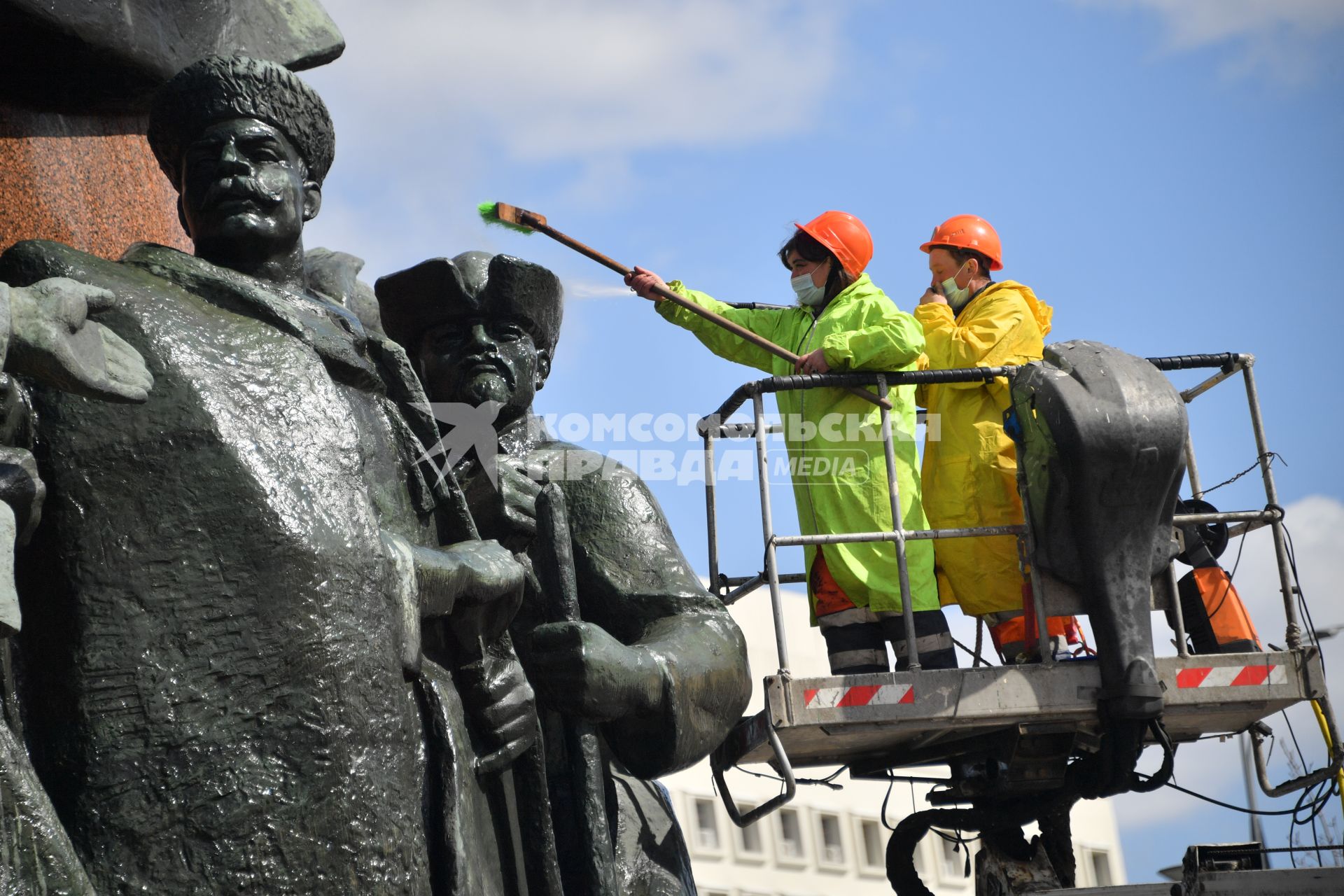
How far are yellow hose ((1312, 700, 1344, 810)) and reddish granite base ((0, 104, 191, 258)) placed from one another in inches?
186

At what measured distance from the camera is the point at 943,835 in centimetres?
870

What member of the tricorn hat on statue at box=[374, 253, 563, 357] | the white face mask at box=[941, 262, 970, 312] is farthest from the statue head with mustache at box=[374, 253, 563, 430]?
the white face mask at box=[941, 262, 970, 312]

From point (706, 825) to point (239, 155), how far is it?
2884 cm

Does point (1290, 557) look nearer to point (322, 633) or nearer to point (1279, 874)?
point (1279, 874)

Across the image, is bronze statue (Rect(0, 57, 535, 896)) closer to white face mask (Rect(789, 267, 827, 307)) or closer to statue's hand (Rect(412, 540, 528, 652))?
statue's hand (Rect(412, 540, 528, 652))

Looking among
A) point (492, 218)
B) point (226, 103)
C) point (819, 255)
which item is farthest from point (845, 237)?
point (226, 103)

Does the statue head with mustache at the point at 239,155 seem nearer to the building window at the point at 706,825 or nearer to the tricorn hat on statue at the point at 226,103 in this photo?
the tricorn hat on statue at the point at 226,103

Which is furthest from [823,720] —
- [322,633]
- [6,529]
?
[6,529]

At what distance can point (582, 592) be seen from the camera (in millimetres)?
4566

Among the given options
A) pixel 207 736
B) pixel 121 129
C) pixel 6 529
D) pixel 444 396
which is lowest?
pixel 207 736

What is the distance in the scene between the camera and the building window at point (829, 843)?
34.4 meters

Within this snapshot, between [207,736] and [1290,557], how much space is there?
5.61m

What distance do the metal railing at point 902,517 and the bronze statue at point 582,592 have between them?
2343 millimetres

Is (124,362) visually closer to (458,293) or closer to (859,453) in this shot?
(458,293)
